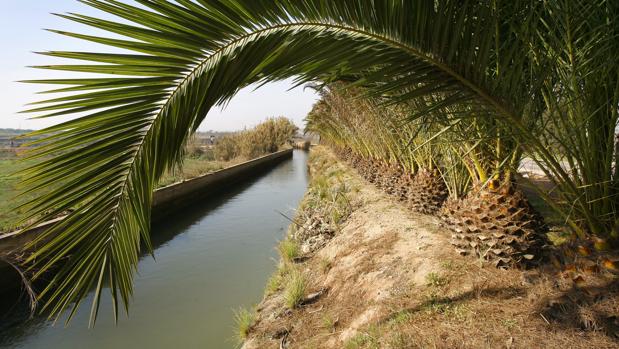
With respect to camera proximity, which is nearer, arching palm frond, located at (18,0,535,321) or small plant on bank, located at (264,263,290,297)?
arching palm frond, located at (18,0,535,321)

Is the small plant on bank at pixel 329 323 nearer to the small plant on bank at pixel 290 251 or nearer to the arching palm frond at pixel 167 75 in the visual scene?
the small plant on bank at pixel 290 251

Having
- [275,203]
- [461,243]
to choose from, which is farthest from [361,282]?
[275,203]

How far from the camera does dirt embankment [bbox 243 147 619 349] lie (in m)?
2.13

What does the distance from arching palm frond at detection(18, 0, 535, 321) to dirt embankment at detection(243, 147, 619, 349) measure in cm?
166

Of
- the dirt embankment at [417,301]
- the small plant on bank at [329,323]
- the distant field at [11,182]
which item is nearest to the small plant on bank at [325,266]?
the dirt embankment at [417,301]

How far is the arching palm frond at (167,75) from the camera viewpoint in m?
1.33

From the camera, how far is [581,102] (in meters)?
1.97

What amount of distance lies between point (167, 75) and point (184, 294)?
17.6 feet

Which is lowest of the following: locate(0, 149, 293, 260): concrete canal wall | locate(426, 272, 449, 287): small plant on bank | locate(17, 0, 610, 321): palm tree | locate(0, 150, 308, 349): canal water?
locate(0, 150, 308, 349): canal water

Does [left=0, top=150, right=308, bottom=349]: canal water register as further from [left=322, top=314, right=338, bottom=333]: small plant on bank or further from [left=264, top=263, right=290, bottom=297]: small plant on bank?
[left=322, top=314, right=338, bottom=333]: small plant on bank

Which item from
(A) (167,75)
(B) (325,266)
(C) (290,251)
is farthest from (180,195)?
(A) (167,75)

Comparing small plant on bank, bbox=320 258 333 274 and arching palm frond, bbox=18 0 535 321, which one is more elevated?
arching palm frond, bbox=18 0 535 321

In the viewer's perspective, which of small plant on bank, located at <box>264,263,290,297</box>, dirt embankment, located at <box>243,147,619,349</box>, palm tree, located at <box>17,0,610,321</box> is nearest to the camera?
palm tree, located at <box>17,0,610,321</box>

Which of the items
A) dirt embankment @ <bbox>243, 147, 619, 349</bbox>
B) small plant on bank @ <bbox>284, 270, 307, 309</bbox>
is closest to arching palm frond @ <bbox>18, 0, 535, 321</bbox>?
dirt embankment @ <bbox>243, 147, 619, 349</bbox>
